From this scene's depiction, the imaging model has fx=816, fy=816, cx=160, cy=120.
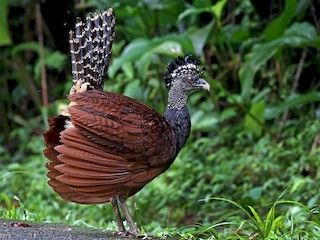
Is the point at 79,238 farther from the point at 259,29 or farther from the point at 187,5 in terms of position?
the point at 259,29

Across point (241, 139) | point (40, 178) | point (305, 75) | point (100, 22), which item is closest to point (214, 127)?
point (241, 139)

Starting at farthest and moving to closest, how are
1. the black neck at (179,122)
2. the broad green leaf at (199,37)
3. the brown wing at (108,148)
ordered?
the broad green leaf at (199,37)
the black neck at (179,122)
the brown wing at (108,148)

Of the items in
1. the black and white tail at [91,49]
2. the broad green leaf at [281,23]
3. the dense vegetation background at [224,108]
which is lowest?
the dense vegetation background at [224,108]

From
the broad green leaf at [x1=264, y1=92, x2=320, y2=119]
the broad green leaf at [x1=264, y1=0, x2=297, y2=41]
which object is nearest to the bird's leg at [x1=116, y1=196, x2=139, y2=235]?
the broad green leaf at [x1=264, y1=92, x2=320, y2=119]

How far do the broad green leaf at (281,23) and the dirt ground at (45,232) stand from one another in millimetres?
3805

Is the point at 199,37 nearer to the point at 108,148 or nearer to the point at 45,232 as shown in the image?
the point at 108,148

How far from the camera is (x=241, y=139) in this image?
30.0 ft

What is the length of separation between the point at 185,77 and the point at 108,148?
0.94 meters

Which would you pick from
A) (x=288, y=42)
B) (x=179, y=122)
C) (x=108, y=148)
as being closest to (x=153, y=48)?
(x=288, y=42)

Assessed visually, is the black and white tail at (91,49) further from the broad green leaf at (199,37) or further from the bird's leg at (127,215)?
the broad green leaf at (199,37)

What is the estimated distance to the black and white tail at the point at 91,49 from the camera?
5488 millimetres

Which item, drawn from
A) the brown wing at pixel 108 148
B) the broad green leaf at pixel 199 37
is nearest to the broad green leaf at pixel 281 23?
the broad green leaf at pixel 199 37

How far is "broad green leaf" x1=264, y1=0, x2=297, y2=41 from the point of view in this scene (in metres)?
8.20

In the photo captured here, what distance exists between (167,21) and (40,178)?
2.34m
